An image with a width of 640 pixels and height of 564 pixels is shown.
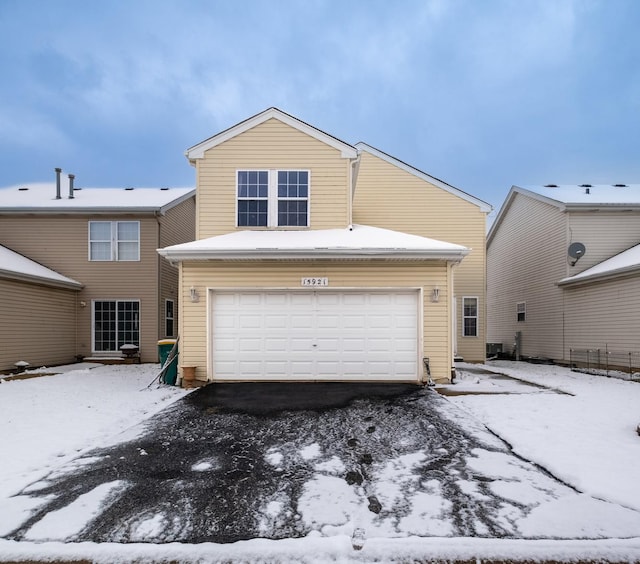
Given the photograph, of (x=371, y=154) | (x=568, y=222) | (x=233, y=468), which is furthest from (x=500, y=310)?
(x=233, y=468)

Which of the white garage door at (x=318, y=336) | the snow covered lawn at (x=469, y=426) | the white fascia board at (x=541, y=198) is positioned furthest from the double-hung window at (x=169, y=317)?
the white fascia board at (x=541, y=198)

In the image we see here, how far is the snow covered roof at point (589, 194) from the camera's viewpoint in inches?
585

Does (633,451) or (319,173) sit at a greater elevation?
(319,173)

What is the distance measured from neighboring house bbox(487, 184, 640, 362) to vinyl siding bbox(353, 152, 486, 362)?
3.00m

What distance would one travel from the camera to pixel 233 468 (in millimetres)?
4809

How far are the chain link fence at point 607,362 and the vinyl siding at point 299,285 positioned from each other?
6.20 metres

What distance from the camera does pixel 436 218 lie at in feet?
50.1

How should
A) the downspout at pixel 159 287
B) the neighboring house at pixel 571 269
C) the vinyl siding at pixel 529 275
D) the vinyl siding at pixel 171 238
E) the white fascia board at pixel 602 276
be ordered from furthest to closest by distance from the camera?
the vinyl siding at pixel 529 275 < the vinyl siding at pixel 171 238 < the downspout at pixel 159 287 < the neighboring house at pixel 571 269 < the white fascia board at pixel 602 276

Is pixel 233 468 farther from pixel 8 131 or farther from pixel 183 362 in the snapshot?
pixel 8 131

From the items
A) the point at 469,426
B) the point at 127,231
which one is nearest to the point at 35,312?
the point at 127,231

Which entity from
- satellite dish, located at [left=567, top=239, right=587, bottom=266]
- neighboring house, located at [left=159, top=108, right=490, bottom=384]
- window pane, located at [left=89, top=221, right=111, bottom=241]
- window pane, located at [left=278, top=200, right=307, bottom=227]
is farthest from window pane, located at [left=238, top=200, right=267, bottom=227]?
satellite dish, located at [left=567, top=239, right=587, bottom=266]

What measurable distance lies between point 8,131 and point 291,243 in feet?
792

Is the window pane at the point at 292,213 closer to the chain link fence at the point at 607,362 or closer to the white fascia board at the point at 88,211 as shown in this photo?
the white fascia board at the point at 88,211

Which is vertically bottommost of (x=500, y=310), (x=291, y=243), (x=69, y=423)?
(x=69, y=423)
